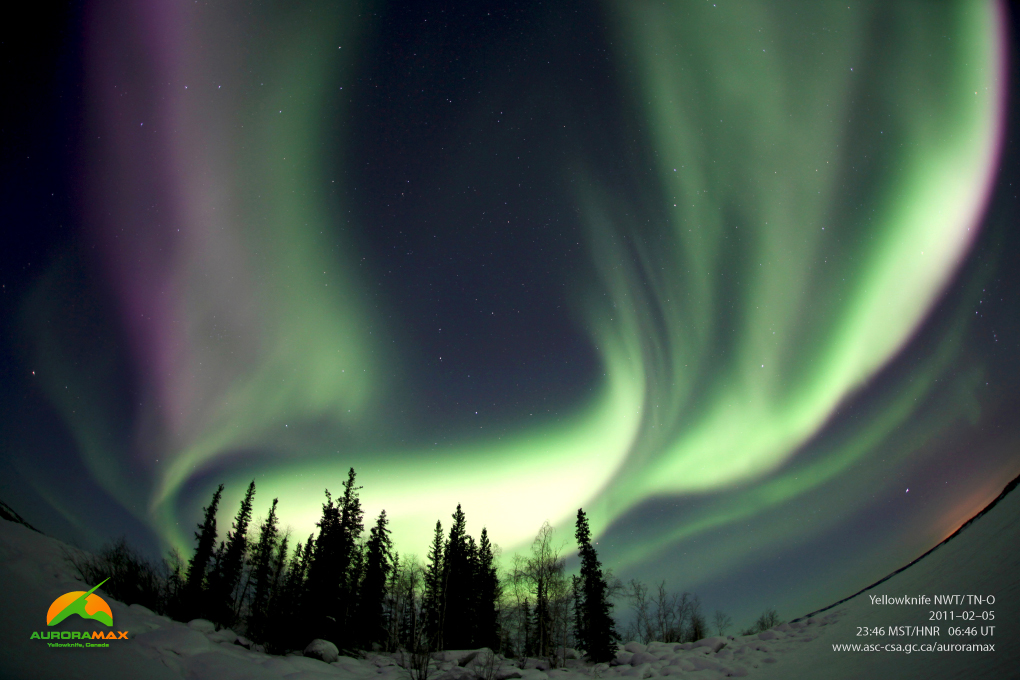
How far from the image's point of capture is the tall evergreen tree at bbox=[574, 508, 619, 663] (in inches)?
1236

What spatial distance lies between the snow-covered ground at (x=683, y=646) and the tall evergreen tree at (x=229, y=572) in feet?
63.0

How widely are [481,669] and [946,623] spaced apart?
22.7 meters

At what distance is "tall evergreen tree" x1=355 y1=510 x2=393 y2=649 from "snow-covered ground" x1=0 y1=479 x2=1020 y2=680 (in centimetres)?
436

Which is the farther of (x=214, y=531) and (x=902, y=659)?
(x=214, y=531)

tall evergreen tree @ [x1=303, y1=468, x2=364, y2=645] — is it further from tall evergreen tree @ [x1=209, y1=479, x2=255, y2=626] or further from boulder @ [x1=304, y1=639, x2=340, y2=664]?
tall evergreen tree @ [x1=209, y1=479, x2=255, y2=626]

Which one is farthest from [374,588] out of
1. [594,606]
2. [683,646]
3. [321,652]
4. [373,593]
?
[683,646]

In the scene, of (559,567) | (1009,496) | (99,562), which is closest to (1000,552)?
(1009,496)

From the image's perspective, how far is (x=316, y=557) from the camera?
1406 inches

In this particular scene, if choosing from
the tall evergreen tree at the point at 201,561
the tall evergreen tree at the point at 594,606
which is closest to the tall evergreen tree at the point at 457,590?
the tall evergreen tree at the point at 594,606

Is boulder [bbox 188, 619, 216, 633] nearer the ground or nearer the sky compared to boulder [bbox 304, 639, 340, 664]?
nearer the sky

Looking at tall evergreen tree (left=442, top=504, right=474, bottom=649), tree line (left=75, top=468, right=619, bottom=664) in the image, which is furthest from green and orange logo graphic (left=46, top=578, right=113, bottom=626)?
tall evergreen tree (left=442, top=504, right=474, bottom=649)

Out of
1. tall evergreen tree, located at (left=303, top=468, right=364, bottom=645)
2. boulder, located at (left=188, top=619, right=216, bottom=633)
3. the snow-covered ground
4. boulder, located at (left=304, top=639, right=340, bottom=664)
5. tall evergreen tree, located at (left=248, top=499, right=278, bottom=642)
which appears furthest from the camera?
tall evergreen tree, located at (left=248, top=499, right=278, bottom=642)

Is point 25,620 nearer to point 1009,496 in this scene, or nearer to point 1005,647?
point 1005,647

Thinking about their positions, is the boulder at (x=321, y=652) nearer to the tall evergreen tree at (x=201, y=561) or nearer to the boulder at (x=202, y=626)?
the boulder at (x=202, y=626)
